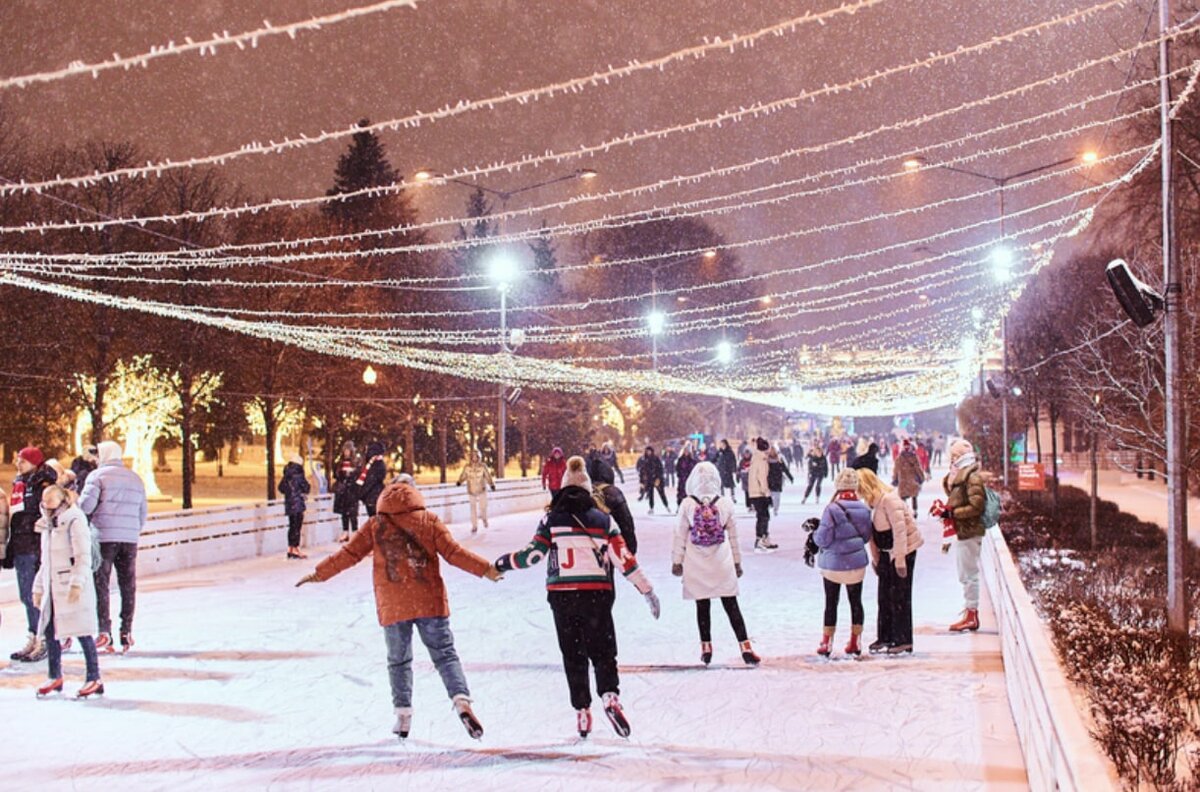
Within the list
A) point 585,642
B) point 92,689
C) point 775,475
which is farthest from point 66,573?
point 775,475

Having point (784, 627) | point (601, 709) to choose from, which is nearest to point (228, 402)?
point (784, 627)

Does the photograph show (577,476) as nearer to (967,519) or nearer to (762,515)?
(967,519)

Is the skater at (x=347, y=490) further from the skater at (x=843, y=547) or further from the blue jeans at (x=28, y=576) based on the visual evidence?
the skater at (x=843, y=547)

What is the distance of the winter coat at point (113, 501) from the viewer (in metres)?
10.7

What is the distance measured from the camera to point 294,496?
1973 centimetres

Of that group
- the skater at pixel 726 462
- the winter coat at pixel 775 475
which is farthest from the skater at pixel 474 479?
the skater at pixel 726 462

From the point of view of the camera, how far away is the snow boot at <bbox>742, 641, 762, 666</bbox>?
9594 mm

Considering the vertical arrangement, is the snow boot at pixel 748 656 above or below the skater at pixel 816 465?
below

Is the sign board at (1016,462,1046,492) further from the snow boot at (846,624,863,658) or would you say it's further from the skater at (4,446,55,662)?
the skater at (4,446,55,662)

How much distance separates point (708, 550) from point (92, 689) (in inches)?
175

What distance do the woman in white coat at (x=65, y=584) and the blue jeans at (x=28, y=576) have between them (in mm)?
1906

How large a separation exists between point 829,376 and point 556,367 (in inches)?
1385

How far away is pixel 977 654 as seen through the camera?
401 inches

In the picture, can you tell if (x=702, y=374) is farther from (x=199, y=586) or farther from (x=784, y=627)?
(x=784, y=627)
